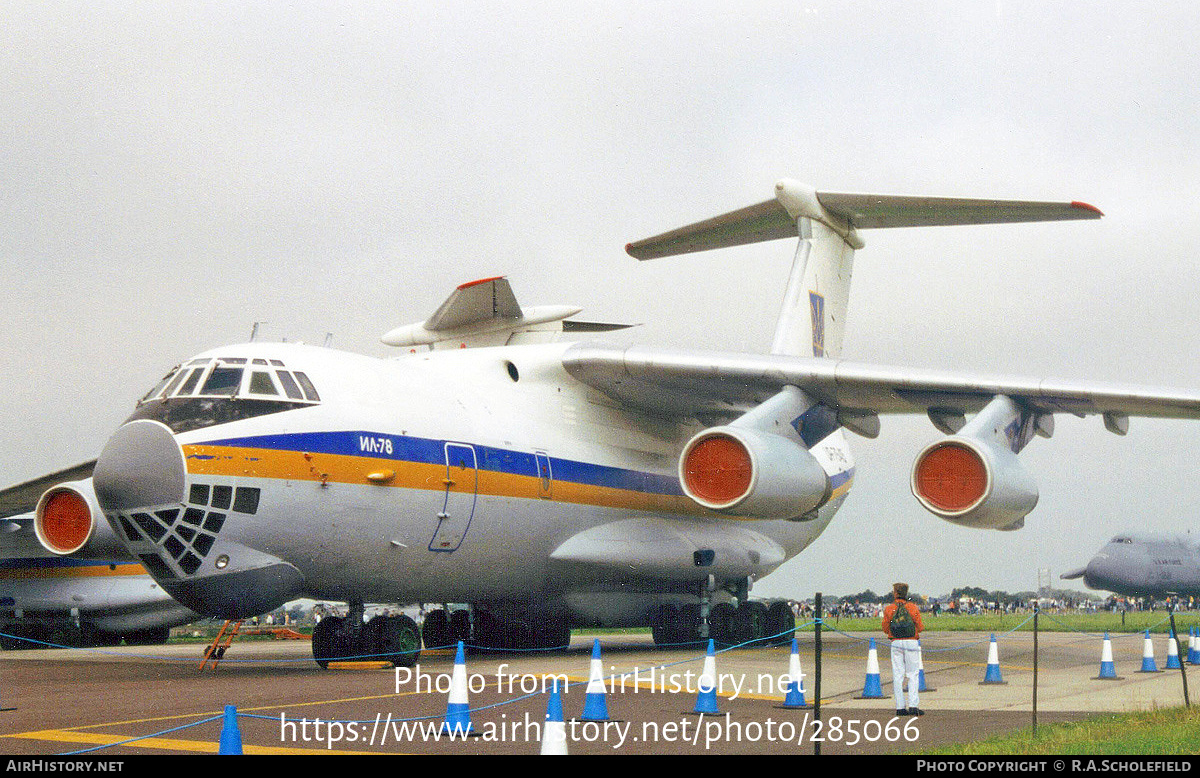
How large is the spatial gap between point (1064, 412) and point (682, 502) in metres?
4.64

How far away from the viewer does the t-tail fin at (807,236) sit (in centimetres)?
1580

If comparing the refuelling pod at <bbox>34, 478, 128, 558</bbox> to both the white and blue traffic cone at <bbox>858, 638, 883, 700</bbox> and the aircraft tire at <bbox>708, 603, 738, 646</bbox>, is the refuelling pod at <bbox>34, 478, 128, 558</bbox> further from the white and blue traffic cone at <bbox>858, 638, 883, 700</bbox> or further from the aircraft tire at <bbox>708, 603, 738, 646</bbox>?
the white and blue traffic cone at <bbox>858, 638, 883, 700</bbox>

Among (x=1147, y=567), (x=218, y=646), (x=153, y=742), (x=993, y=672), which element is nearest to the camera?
(x=153, y=742)

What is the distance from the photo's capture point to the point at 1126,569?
31.5m

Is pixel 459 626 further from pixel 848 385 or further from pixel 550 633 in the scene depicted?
pixel 848 385

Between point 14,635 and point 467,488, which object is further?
point 14,635

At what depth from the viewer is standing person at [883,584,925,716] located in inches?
325

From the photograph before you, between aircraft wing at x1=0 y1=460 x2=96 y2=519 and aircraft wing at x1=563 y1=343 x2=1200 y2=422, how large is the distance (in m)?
7.50

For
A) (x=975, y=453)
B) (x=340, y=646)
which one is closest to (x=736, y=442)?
(x=975, y=453)

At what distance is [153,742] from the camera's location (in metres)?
6.53

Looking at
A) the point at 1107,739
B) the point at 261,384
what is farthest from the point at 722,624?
the point at 1107,739

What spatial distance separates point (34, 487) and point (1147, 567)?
87.4 feet
